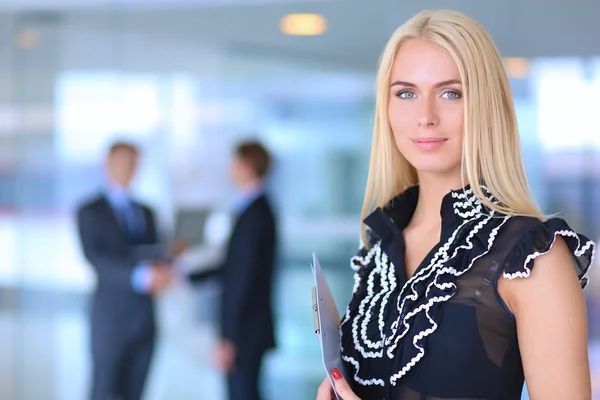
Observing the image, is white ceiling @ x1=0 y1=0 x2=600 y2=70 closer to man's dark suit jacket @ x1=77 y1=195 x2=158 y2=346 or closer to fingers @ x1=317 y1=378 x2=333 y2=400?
man's dark suit jacket @ x1=77 y1=195 x2=158 y2=346

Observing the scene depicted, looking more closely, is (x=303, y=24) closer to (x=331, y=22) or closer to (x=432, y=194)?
(x=331, y=22)

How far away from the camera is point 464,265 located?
160 centimetres

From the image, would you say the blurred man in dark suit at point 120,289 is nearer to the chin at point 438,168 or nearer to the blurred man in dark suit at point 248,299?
the blurred man in dark suit at point 248,299

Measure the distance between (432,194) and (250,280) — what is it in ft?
9.45

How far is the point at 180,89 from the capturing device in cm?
536

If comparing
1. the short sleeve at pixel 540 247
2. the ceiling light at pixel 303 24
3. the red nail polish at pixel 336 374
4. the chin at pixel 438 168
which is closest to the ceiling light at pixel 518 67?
the ceiling light at pixel 303 24

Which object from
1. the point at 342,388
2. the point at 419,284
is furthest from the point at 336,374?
the point at 419,284

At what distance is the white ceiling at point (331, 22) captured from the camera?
15.1 feet

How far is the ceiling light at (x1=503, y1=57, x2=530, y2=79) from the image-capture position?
4621 mm

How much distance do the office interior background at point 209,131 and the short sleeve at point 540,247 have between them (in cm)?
312

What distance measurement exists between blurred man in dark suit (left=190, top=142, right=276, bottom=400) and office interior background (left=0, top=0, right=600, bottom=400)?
1.49 feet

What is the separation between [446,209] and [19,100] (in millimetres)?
4511

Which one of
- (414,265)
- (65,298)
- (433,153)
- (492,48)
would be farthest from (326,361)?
(65,298)

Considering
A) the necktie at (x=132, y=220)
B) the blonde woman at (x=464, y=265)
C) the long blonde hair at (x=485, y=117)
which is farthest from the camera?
the necktie at (x=132, y=220)
